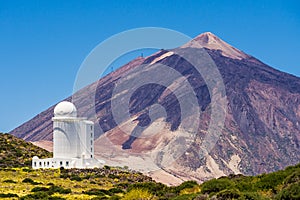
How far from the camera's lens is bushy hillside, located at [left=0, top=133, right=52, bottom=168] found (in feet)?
211

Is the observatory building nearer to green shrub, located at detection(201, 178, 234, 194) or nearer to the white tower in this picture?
the white tower

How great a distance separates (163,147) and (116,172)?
392ft

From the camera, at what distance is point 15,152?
7025 cm

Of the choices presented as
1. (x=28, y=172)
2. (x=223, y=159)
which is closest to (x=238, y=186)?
(x=28, y=172)

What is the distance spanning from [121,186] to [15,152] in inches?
883

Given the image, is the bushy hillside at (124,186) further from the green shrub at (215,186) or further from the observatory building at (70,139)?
the observatory building at (70,139)

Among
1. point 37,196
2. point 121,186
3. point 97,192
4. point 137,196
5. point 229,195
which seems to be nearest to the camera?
point 229,195

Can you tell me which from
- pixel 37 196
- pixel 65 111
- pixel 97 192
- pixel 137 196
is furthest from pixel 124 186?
pixel 137 196

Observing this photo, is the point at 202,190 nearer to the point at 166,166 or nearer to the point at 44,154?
the point at 44,154

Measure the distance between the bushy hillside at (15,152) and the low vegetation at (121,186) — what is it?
0.31 meters

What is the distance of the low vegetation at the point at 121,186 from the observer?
2436 cm

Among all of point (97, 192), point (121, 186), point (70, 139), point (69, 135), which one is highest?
point (69, 135)

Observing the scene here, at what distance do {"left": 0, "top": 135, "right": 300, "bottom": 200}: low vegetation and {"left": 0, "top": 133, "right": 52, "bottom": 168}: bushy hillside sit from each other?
308 mm

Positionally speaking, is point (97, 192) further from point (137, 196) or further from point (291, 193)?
point (291, 193)
